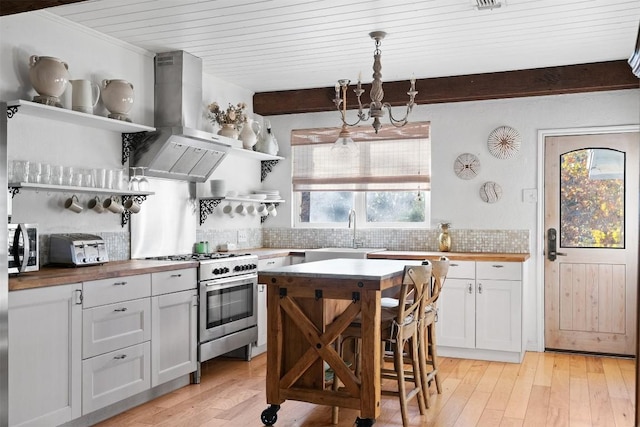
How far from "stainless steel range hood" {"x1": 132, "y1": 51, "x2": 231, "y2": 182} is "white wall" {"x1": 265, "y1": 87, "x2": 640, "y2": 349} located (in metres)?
2.31

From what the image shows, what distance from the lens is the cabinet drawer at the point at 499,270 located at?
5188 millimetres

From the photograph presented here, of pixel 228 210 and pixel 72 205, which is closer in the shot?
pixel 72 205

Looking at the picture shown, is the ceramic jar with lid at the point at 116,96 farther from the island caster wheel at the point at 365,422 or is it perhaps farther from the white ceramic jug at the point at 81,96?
the island caster wheel at the point at 365,422

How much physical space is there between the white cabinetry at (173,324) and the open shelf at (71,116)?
3.62ft

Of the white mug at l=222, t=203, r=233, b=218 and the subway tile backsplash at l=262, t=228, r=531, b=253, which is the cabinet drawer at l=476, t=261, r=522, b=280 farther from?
the white mug at l=222, t=203, r=233, b=218

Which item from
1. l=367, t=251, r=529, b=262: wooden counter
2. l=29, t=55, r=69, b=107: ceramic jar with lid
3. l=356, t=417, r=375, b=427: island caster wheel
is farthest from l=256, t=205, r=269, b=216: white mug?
l=356, t=417, r=375, b=427: island caster wheel

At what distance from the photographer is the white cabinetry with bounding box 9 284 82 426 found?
3.06 meters

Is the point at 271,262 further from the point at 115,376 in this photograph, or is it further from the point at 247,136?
the point at 115,376

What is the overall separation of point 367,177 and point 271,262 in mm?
1443

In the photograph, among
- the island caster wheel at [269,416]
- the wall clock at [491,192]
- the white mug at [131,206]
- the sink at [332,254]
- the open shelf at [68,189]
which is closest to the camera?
the open shelf at [68,189]

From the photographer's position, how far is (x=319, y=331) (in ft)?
11.7

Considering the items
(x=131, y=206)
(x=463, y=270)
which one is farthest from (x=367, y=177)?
(x=131, y=206)

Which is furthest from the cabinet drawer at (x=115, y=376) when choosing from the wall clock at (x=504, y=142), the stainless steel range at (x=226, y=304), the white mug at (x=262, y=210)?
the wall clock at (x=504, y=142)

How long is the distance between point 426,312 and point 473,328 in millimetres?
1454
